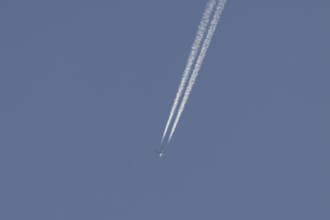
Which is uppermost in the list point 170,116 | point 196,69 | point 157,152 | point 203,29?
point 203,29

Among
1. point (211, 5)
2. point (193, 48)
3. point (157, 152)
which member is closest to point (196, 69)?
point (193, 48)

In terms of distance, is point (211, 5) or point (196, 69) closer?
point (211, 5)

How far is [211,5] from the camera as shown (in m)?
33.2

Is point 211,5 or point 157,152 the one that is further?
point 157,152

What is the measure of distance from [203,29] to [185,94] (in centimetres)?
465

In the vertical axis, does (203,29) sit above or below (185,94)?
above

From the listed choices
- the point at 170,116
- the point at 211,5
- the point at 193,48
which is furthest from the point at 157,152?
the point at 211,5

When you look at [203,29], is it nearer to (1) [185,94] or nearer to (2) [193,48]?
(2) [193,48]

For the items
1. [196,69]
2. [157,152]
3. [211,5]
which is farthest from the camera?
[157,152]

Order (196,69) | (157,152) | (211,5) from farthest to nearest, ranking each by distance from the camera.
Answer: (157,152)
(196,69)
(211,5)

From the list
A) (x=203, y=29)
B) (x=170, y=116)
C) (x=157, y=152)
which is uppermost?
(x=203, y=29)

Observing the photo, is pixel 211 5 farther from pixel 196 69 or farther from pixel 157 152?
pixel 157 152

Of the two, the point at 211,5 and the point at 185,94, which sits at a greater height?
the point at 211,5

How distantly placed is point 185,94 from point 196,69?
1.83 metres
